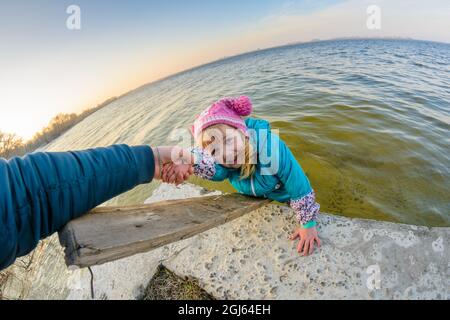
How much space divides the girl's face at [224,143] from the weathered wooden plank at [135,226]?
0.40 metres

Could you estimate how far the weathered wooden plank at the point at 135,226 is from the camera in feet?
4.20

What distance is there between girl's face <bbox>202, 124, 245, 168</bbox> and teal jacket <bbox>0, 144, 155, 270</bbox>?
2.02 ft

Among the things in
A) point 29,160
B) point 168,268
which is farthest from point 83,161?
point 168,268

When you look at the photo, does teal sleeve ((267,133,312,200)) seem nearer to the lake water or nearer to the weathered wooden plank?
the weathered wooden plank

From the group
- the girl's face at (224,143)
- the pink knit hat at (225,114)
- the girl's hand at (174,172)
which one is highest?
the pink knit hat at (225,114)

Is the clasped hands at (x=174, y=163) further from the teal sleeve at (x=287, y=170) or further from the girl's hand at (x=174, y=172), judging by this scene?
the teal sleeve at (x=287, y=170)

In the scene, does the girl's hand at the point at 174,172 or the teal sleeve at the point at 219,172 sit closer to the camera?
the girl's hand at the point at 174,172

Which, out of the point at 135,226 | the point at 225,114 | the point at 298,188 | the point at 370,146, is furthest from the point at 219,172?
the point at 370,146

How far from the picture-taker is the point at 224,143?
80.2 inches

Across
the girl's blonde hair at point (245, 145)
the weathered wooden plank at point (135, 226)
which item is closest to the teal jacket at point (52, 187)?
the weathered wooden plank at point (135, 226)

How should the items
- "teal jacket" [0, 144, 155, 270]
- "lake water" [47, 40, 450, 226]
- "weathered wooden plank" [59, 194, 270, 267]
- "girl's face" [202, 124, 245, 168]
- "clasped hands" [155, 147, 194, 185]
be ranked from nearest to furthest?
"teal jacket" [0, 144, 155, 270] < "weathered wooden plank" [59, 194, 270, 267] < "clasped hands" [155, 147, 194, 185] < "girl's face" [202, 124, 245, 168] < "lake water" [47, 40, 450, 226]

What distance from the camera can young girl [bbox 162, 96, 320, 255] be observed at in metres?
2.04

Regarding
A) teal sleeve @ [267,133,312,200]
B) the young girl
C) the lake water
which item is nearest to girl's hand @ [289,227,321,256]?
the young girl
